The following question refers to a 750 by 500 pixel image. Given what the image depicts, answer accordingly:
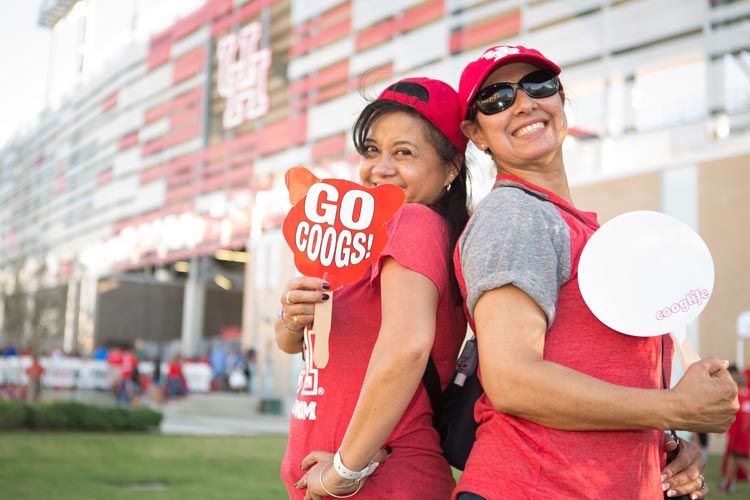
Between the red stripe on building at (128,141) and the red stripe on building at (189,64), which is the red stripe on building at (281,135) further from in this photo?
the red stripe on building at (128,141)

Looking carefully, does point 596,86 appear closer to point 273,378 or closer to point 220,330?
point 273,378

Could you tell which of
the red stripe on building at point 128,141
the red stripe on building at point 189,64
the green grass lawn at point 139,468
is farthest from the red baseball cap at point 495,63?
the red stripe on building at point 128,141

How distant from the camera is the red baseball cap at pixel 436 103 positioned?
2170 mm

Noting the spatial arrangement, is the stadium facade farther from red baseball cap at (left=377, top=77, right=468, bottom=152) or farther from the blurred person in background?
the blurred person in background

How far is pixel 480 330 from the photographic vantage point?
159 cm

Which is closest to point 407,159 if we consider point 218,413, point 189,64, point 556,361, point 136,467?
point 556,361

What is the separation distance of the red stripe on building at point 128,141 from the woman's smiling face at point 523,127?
48.5 m

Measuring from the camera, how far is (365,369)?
198 cm

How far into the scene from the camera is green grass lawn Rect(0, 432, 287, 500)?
805 cm

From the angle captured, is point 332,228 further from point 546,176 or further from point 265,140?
point 265,140

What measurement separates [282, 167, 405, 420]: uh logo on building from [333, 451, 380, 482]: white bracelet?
8.7 inches

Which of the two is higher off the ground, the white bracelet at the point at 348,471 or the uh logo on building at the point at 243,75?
the uh logo on building at the point at 243,75

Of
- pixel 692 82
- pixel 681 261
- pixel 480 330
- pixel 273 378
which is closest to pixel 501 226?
pixel 480 330

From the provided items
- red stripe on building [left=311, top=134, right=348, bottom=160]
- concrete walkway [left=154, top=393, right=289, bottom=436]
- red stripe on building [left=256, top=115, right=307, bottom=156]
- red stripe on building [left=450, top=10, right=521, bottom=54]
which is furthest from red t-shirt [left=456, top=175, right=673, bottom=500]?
red stripe on building [left=256, top=115, right=307, bottom=156]
